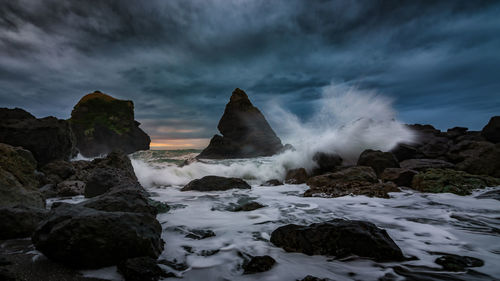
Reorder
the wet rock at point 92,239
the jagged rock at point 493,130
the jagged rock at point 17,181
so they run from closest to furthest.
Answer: the wet rock at point 92,239
the jagged rock at point 17,181
the jagged rock at point 493,130

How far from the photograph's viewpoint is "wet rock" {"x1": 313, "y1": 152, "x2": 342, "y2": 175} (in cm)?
954

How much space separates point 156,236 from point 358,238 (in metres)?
1.93

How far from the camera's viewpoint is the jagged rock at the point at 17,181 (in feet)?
11.6

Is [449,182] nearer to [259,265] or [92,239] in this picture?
[259,265]

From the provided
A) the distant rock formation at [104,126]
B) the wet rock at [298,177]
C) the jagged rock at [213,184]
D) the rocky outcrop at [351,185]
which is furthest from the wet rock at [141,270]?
the distant rock formation at [104,126]

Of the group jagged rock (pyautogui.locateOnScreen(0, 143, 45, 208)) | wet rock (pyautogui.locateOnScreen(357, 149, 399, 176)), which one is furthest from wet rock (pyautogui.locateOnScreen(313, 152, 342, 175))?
jagged rock (pyautogui.locateOnScreen(0, 143, 45, 208))

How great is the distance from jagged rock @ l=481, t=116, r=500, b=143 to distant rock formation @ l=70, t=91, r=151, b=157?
176ft

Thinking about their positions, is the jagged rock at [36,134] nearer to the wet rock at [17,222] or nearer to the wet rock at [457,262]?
the wet rock at [17,222]

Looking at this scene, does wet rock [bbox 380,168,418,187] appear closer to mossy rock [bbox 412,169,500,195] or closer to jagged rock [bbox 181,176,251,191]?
mossy rock [bbox 412,169,500,195]

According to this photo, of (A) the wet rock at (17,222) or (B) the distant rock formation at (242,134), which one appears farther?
(B) the distant rock formation at (242,134)

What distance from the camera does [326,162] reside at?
31.4ft

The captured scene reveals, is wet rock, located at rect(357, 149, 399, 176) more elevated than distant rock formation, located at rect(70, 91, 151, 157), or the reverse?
distant rock formation, located at rect(70, 91, 151, 157)

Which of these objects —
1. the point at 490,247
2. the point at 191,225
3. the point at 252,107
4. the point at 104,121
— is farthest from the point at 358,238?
the point at 104,121

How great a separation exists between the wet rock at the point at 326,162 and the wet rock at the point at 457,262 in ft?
23.9
